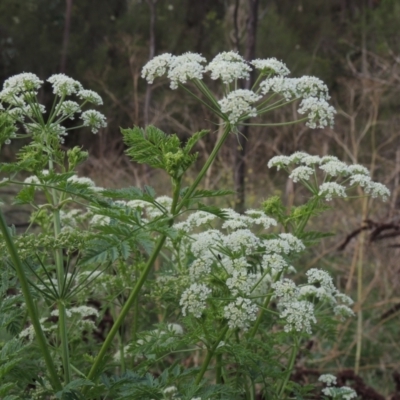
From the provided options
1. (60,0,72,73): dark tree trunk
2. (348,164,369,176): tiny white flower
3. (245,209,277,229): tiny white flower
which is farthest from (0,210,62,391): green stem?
(60,0,72,73): dark tree trunk

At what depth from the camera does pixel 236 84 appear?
6.97 ft

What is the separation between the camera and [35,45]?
20.5m

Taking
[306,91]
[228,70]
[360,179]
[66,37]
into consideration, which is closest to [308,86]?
[306,91]

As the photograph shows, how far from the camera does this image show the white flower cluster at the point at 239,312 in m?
2.03

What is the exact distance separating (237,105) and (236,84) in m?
0.20

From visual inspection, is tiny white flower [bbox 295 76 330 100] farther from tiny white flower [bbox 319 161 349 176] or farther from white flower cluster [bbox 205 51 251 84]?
tiny white flower [bbox 319 161 349 176]

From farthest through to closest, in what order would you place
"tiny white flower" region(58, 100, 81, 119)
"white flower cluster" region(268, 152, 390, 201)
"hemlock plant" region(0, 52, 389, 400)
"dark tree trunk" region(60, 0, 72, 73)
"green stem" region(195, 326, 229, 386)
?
"dark tree trunk" region(60, 0, 72, 73) < "white flower cluster" region(268, 152, 390, 201) < "tiny white flower" region(58, 100, 81, 119) < "green stem" region(195, 326, 229, 386) < "hemlock plant" region(0, 52, 389, 400)

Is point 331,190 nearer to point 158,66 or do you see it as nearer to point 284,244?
point 284,244

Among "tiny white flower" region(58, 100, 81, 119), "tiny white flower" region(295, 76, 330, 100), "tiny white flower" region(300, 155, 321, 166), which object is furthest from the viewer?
"tiny white flower" region(300, 155, 321, 166)

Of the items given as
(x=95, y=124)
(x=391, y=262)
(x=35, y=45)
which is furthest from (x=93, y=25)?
(x=95, y=124)

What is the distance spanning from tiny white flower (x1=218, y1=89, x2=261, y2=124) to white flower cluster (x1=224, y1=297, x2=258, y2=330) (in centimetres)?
55

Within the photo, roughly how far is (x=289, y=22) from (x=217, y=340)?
21.6 metres

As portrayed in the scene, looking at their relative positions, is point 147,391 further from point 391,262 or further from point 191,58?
point 391,262

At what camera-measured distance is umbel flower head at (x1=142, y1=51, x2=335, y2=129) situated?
195 cm
